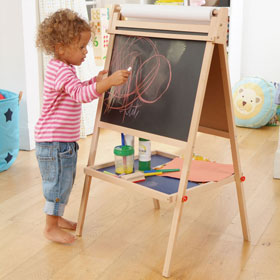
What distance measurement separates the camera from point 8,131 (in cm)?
310

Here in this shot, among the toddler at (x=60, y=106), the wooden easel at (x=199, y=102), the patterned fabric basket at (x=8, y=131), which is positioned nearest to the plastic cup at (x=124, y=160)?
the wooden easel at (x=199, y=102)

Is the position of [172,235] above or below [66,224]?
above

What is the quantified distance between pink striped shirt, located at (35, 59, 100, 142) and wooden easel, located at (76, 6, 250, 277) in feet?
0.43

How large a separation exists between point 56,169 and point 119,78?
0.49 metres

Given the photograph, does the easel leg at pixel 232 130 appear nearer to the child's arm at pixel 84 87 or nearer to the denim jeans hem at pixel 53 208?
the child's arm at pixel 84 87

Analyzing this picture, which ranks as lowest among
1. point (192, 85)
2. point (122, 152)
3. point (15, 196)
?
point (15, 196)

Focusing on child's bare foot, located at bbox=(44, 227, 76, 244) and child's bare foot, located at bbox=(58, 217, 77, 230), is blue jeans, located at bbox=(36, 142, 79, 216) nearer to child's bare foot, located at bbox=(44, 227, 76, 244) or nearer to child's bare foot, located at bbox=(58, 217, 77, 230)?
child's bare foot, located at bbox=(44, 227, 76, 244)

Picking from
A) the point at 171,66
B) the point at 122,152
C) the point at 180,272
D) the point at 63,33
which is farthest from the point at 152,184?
the point at 63,33

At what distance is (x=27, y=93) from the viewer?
11.5ft

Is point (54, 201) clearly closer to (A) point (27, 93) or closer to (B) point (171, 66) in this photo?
(B) point (171, 66)

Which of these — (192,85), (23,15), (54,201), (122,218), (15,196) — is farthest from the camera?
(23,15)

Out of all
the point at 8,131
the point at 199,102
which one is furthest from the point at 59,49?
the point at 8,131

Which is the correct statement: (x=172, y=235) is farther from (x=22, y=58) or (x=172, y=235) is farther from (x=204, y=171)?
(x=22, y=58)

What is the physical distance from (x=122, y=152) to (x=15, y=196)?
91 centimetres
